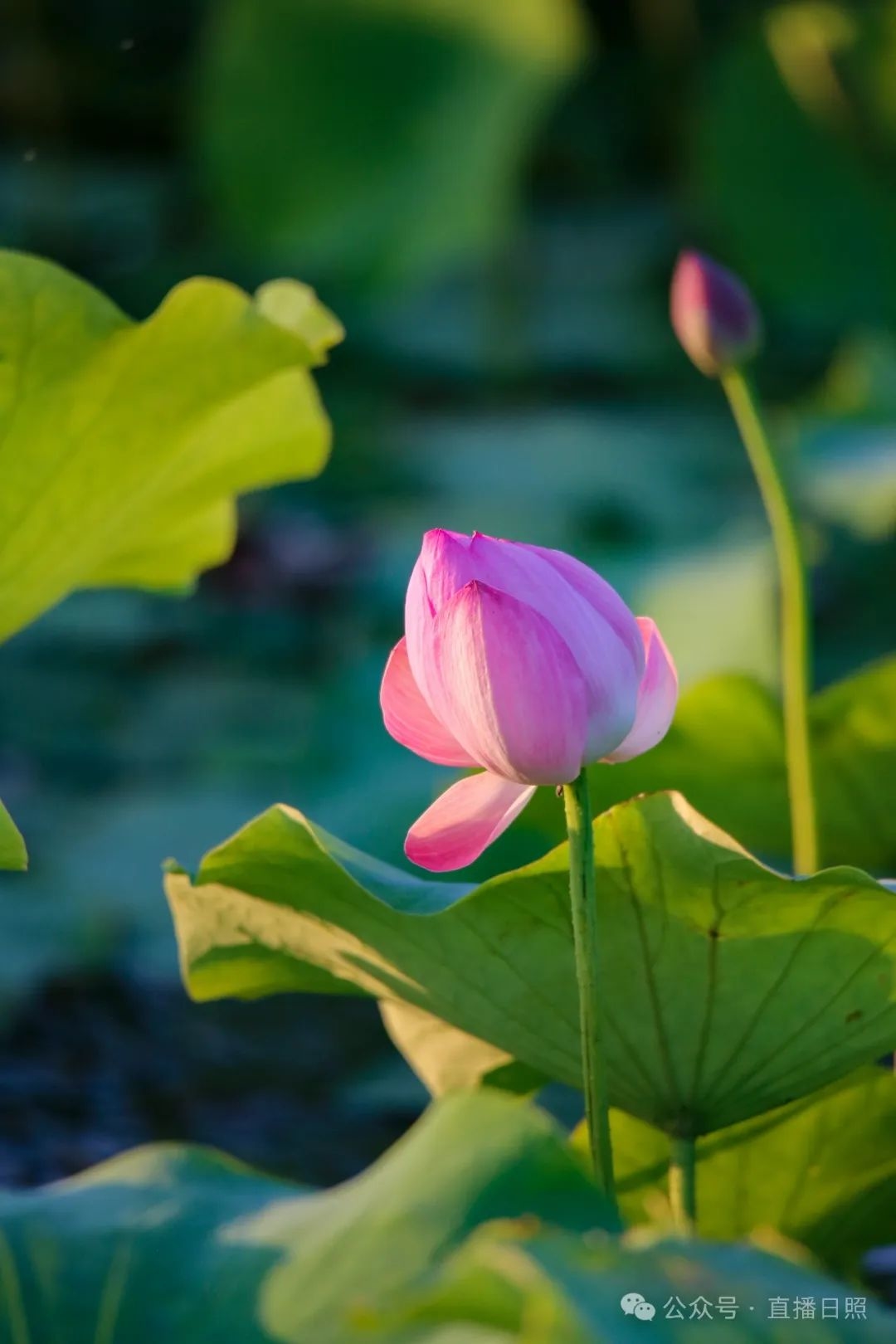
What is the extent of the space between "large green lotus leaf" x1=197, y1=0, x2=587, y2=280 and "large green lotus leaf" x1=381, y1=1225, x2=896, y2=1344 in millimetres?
2827

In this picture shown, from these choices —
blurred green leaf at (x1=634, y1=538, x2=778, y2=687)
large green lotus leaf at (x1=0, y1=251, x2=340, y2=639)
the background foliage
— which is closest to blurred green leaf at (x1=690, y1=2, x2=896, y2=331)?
the background foliage

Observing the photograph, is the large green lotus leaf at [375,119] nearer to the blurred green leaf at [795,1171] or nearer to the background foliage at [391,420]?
the background foliage at [391,420]

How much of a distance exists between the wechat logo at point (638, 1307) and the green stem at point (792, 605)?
0.38m

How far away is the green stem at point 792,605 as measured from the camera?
2.19 feet

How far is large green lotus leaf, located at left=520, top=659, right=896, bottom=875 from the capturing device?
792mm

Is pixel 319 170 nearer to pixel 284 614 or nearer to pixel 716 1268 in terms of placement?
pixel 284 614

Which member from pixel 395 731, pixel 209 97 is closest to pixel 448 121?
pixel 209 97

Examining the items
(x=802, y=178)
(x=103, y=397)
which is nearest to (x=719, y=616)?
(x=103, y=397)

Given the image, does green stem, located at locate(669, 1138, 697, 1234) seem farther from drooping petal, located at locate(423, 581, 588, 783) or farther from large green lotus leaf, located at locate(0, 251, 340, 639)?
large green lotus leaf, located at locate(0, 251, 340, 639)

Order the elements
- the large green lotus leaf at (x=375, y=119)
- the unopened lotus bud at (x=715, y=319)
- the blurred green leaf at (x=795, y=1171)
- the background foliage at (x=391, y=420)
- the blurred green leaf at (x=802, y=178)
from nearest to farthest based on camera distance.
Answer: the blurred green leaf at (x=795, y=1171) < the unopened lotus bud at (x=715, y=319) < the background foliage at (x=391, y=420) < the large green lotus leaf at (x=375, y=119) < the blurred green leaf at (x=802, y=178)

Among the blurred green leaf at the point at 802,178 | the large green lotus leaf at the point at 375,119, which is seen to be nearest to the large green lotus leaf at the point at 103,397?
the large green lotus leaf at the point at 375,119

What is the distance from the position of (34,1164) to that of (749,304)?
0.64 m

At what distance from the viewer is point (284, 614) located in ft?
7.07

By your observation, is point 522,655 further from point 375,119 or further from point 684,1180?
point 375,119
